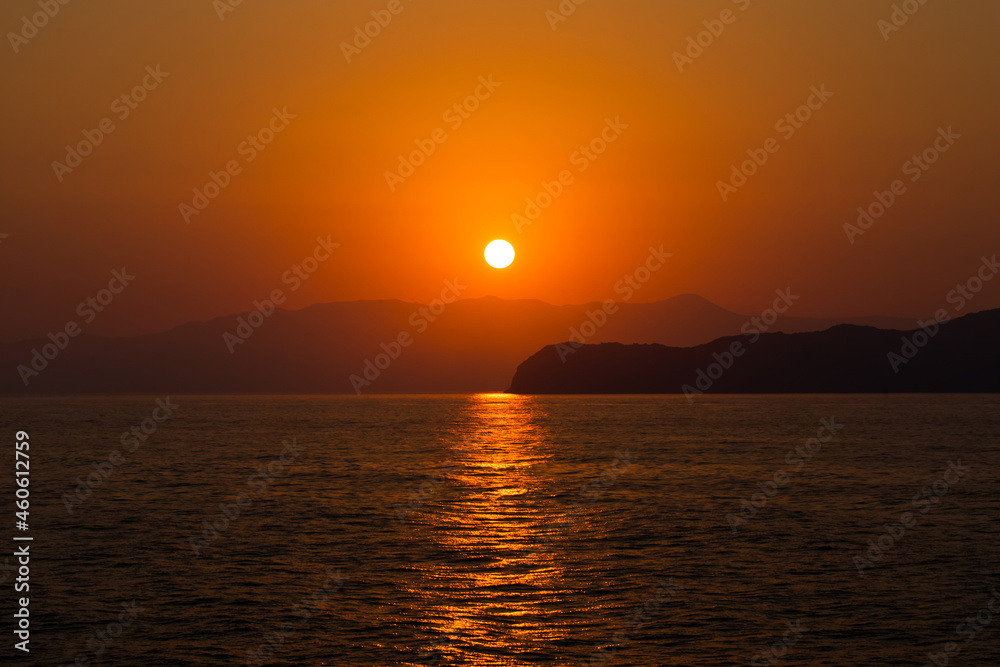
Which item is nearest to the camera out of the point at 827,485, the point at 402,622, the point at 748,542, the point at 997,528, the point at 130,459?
the point at 402,622

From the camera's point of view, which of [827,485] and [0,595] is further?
[827,485]

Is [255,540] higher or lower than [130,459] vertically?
lower

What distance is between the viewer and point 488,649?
21.7m

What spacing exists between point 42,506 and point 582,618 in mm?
37158

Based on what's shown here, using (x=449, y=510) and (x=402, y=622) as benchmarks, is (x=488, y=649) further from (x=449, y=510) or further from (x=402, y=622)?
(x=449, y=510)

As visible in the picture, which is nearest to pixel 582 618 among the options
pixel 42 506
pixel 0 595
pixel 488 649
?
pixel 488 649

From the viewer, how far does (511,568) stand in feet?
103

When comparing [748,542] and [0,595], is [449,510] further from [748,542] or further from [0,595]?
[0,595]

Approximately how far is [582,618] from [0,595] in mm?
18086

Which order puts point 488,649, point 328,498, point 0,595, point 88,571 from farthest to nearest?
point 328,498 < point 88,571 < point 0,595 < point 488,649

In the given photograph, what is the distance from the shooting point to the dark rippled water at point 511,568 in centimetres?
2230

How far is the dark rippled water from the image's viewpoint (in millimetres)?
22297

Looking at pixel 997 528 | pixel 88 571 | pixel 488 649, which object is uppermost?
pixel 88 571

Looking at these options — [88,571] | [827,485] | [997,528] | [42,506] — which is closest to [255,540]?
[88,571]
